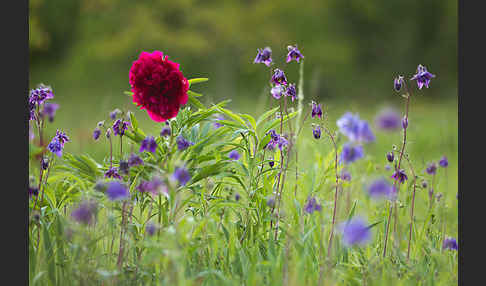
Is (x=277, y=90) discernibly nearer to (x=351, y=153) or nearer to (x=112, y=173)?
(x=351, y=153)

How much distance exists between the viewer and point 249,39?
1316cm

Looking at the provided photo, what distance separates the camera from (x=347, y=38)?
1535 centimetres

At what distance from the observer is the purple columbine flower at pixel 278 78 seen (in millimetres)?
2016

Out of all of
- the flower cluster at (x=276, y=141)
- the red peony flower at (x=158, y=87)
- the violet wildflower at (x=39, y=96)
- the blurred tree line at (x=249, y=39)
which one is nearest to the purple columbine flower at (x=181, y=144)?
the red peony flower at (x=158, y=87)

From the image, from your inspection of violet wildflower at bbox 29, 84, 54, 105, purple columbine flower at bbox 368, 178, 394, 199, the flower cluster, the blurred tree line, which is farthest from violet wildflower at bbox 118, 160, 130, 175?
the blurred tree line

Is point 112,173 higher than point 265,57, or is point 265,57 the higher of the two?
point 265,57

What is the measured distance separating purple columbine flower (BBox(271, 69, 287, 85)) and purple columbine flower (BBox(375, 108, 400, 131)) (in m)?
0.79

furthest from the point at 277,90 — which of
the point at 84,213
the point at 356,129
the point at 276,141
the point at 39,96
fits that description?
the point at 39,96

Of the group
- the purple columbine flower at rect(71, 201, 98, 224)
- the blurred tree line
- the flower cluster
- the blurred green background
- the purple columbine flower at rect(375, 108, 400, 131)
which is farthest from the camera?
the blurred tree line

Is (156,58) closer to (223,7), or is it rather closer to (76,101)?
(223,7)

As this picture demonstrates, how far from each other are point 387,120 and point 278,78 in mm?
852

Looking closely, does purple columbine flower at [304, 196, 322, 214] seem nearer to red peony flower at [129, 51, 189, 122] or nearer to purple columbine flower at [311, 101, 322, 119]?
purple columbine flower at [311, 101, 322, 119]

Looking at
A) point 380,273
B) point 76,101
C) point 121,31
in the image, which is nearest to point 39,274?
point 380,273

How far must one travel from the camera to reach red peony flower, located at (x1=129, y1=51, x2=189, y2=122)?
188 cm
